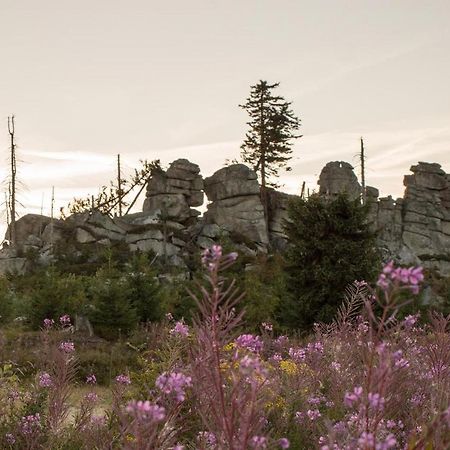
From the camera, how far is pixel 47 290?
808 inches

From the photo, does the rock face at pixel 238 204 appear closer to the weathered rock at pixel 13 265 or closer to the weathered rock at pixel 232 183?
the weathered rock at pixel 232 183

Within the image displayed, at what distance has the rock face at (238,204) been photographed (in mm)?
46375

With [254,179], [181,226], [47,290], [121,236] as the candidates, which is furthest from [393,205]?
[47,290]

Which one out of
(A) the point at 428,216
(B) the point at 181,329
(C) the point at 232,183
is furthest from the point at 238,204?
(B) the point at 181,329

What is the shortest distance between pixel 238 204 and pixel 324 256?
2592 centimetres

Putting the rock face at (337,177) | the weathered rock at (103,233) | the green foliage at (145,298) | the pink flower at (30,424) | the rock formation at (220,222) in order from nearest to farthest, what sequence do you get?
the pink flower at (30,424) < the green foliage at (145,298) < the rock formation at (220,222) < the weathered rock at (103,233) < the rock face at (337,177)

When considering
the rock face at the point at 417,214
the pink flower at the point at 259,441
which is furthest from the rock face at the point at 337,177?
the pink flower at the point at 259,441

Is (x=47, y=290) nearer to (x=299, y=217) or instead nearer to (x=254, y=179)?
(x=299, y=217)

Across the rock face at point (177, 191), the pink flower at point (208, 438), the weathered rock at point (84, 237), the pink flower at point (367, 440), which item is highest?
the rock face at point (177, 191)

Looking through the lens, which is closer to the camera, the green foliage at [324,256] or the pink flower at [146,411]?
the pink flower at [146,411]

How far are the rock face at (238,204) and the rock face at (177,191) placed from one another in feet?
4.82

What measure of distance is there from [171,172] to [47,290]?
28795mm

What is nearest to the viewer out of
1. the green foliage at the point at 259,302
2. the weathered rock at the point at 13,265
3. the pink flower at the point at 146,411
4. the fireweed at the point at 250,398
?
the pink flower at the point at 146,411

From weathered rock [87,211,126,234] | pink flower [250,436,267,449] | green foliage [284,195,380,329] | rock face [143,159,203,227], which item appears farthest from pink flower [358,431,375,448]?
rock face [143,159,203,227]
